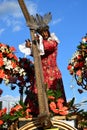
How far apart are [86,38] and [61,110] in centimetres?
143

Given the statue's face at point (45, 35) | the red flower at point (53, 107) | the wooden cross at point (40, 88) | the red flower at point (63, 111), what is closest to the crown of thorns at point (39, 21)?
the wooden cross at point (40, 88)

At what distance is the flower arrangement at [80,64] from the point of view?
6410 millimetres

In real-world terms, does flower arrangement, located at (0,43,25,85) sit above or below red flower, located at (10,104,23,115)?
above

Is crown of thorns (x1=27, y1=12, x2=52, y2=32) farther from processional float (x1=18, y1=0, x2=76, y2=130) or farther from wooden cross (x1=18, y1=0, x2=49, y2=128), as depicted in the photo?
processional float (x1=18, y1=0, x2=76, y2=130)

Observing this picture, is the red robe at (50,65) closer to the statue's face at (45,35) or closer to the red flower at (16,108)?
the statue's face at (45,35)

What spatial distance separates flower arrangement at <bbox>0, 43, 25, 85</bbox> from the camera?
22.7ft

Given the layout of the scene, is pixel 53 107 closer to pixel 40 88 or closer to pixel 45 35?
pixel 40 88

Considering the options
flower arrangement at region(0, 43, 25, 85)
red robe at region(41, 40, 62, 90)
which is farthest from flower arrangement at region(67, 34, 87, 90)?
flower arrangement at region(0, 43, 25, 85)

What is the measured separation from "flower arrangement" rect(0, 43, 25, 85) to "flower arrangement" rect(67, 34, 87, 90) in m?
0.92

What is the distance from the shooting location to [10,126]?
5.84m

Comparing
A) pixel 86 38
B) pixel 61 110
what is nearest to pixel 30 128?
pixel 61 110

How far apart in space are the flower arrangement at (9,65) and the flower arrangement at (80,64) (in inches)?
36.2

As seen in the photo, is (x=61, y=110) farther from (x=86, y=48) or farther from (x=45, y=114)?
(x=86, y=48)

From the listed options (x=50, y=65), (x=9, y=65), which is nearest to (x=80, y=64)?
(x=50, y=65)
